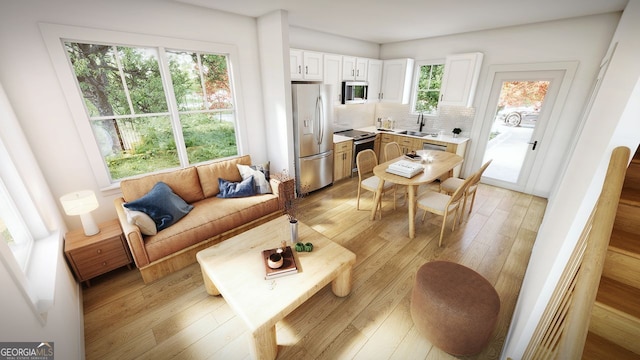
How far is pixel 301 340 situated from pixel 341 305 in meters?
0.45

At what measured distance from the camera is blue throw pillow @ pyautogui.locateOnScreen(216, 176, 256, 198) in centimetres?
303

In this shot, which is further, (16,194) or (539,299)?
(16,194)

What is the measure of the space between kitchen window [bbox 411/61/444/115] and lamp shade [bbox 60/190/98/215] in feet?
18.0

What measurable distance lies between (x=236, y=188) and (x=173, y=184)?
0.72 metres

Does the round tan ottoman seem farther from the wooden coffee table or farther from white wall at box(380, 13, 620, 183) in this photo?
white wall at box(380, 13, 620, 183)

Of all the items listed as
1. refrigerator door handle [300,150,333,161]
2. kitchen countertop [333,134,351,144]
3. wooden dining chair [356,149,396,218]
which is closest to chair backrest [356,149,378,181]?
wooden dining chair [356,149,396,218]

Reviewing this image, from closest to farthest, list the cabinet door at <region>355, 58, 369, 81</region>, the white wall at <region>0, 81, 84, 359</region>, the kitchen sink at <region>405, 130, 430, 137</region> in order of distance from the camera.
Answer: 1. the white wall at <region>0, 81, 84, 359</region>
2. the cabinet door at <region>355, 58, 369, 81</region>
3. the kitchen sink at <region>405, 130, 430, 137</region>

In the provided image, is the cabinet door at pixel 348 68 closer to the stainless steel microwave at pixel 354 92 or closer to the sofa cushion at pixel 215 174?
the stainless steel microwave at pixel 354 92

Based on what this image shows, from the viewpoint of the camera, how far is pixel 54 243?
2.00m

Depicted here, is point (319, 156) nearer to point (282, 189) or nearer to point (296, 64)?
point (282, 189)

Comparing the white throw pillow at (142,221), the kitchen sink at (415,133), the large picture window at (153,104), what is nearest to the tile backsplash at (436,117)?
the kitchen sink at (415,133)

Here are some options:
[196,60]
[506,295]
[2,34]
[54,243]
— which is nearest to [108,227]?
[54,243]

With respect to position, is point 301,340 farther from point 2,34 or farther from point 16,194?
point 2,34

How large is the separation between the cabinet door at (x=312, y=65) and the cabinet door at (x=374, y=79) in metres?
1.39
